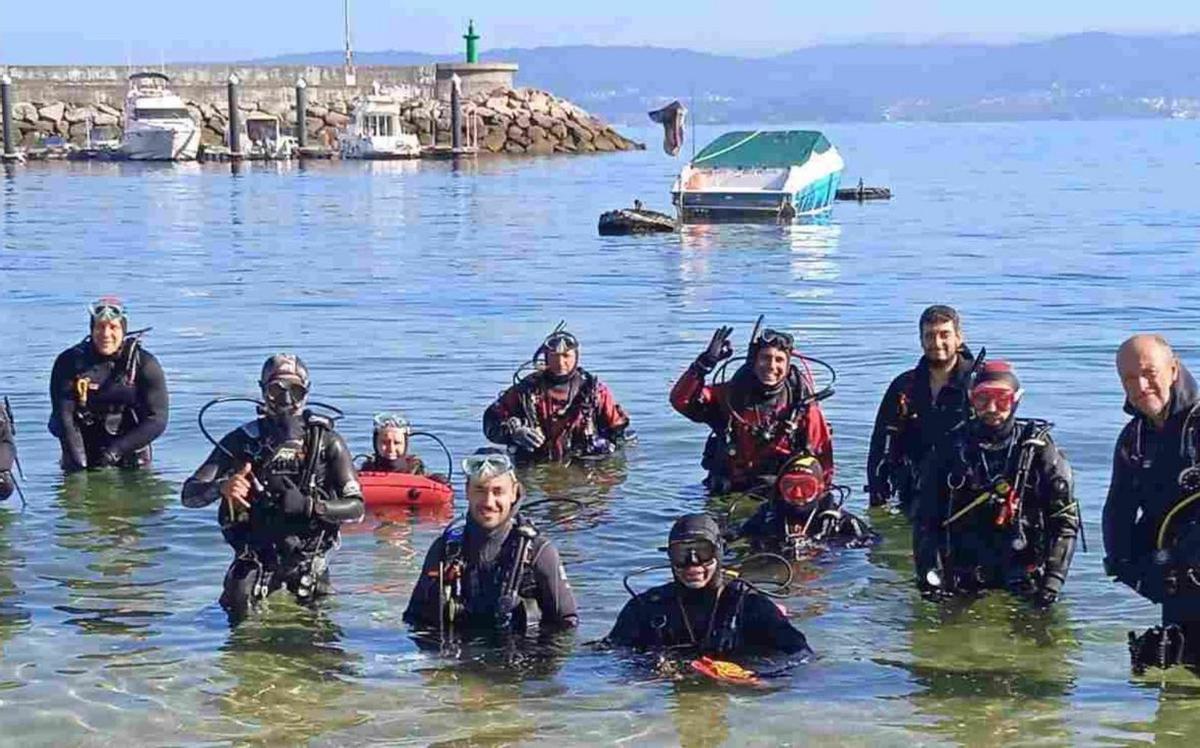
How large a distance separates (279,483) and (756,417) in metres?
3.32

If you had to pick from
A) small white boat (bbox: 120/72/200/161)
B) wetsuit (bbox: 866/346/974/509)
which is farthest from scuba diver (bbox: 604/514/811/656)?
small white boat (bbox: 120/72/200/161)

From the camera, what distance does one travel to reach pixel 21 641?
827cm

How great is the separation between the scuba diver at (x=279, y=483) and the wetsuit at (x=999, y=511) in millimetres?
2479

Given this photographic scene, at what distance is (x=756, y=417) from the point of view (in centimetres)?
1024

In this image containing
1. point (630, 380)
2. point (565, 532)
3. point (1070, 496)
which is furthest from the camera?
point (630, 380)

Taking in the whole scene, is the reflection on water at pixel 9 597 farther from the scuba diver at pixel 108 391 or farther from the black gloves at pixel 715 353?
the black gloves at pixel 715 353

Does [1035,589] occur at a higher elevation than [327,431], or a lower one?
lower

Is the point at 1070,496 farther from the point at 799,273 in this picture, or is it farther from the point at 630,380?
the point at 799,273

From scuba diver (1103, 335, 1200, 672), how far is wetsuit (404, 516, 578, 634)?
223cm

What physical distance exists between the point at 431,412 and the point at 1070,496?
7822mm

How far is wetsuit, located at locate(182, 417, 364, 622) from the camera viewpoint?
7.78 meters

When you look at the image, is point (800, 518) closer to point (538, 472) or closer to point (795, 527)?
point (795, 527)

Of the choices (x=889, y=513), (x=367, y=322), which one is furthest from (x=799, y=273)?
(x=889, y=513)

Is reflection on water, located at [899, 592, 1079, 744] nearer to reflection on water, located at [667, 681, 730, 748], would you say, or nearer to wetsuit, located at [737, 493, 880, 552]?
reflection on water, located at [667, 681, 730, 748]
